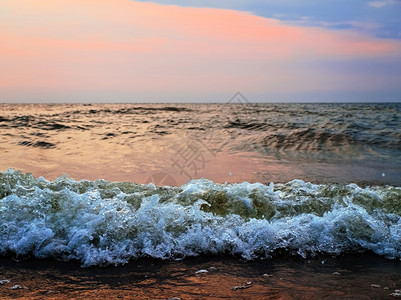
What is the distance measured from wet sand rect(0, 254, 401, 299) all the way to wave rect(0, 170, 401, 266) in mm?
140

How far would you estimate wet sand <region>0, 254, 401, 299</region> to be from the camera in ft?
8.05

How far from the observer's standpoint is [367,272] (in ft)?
9.29

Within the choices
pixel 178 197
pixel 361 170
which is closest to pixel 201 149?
pixel 361 170

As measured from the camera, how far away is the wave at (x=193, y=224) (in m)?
3.16

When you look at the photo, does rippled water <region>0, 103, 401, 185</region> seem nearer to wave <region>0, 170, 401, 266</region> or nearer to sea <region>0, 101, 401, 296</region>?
sea <region>0, 101, 401, 296</region>

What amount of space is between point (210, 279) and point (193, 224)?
0.81m

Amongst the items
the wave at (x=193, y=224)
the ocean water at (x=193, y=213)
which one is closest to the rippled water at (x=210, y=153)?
the ocean water at (x=193, y=213)

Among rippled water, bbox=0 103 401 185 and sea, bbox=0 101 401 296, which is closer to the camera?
sea, bbox=0 101 401 296

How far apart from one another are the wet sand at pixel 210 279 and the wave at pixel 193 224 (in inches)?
5.5

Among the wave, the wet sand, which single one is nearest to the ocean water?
the wave

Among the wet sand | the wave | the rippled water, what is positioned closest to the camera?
the wet sand

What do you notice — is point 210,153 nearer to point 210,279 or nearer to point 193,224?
point 193,224

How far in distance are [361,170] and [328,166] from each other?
Result: 642mm

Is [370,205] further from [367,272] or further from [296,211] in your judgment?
[367,272]
